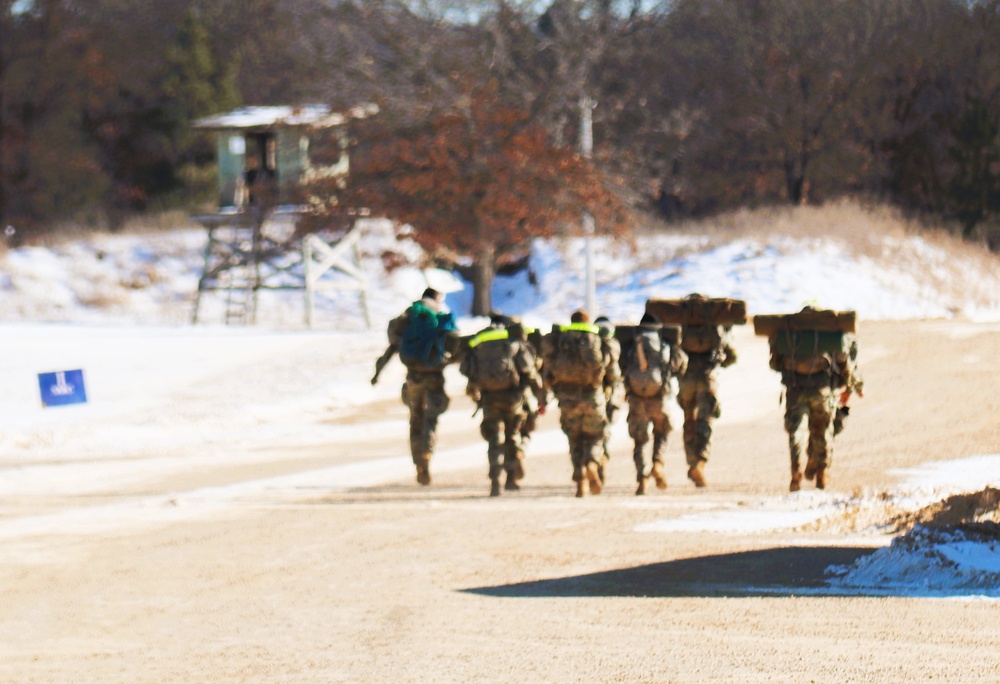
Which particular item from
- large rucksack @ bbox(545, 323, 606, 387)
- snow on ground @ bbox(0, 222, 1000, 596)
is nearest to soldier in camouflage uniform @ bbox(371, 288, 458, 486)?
snow on ground @ bbox(0, 222, 1000, 596)

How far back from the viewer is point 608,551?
11766 mm

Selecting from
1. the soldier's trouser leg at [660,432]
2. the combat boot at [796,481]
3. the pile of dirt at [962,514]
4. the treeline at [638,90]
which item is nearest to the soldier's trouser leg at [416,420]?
the soldier's trouser leg at [660,432]

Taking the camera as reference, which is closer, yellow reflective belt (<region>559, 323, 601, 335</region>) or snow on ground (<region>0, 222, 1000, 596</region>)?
snow on ground (<region>0, 222, 1000, 596</region>)

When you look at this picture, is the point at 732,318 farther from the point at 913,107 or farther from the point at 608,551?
the point at 913,107

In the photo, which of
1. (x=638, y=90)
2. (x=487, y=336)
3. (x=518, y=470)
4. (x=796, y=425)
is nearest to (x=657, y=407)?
(x=796, y=425)

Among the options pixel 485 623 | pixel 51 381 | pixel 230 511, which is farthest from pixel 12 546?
pixel 51 381

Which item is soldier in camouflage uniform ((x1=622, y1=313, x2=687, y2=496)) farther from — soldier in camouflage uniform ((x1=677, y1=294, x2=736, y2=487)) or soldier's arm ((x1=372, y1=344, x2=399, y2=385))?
soldier's arm ((x1=372, y1=344, x2=399, y2=385))

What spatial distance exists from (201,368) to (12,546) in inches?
659

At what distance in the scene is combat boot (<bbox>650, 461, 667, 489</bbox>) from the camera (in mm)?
15427

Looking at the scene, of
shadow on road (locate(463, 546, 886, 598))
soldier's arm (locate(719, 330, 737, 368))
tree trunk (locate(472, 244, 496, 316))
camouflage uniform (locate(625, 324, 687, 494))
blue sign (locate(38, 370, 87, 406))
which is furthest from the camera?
tree trunk (locate(472, 244, 496, 316))

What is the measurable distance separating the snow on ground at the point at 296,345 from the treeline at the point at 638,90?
4.27 meters

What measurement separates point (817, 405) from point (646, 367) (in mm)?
1618

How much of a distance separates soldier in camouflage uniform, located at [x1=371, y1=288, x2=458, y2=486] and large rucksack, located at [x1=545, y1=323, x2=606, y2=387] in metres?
1.12

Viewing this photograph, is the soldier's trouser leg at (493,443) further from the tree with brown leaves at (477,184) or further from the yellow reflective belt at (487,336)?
the tree with brown leaves at (477,184)
